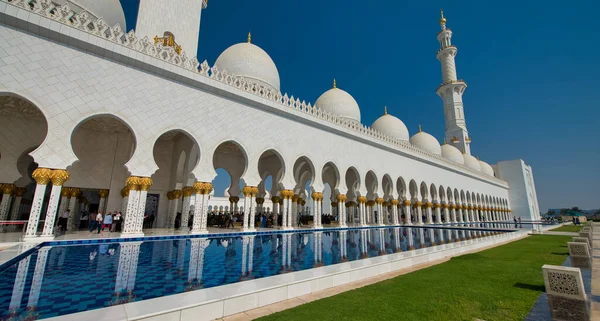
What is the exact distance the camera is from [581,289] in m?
2.59

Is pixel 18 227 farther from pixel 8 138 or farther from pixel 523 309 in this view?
pixel 523 309

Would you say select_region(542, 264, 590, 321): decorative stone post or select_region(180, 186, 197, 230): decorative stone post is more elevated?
select_region(180, 186, 197, 230): decorative stone post

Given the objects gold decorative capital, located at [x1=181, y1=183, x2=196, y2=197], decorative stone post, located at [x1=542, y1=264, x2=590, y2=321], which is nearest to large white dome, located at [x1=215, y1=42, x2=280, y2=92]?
gold decorative capital, located at [x1=181, y1=183, x2=196, y2=197]

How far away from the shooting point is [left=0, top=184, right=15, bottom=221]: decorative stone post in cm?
812

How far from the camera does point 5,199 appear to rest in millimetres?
8125

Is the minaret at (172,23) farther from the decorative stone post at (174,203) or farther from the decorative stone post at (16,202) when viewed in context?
the decorative stone post at (16,202)

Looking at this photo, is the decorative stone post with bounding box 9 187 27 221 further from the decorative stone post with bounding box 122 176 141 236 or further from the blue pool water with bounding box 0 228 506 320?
the blue pool water with bounding box 0 228 506 320

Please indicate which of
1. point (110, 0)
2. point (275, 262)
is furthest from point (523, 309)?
point (110, 0)

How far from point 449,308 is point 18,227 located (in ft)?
41.1

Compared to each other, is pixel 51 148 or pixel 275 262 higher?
pixel 51 148

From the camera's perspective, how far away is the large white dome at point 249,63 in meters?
12.7

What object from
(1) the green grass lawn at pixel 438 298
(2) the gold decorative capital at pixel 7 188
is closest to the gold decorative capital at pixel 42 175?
(2) the gold decorative capital at pixel 7 188

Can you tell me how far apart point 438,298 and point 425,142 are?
72.1ft

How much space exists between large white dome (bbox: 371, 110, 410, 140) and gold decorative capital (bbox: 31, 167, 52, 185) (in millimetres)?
18433
